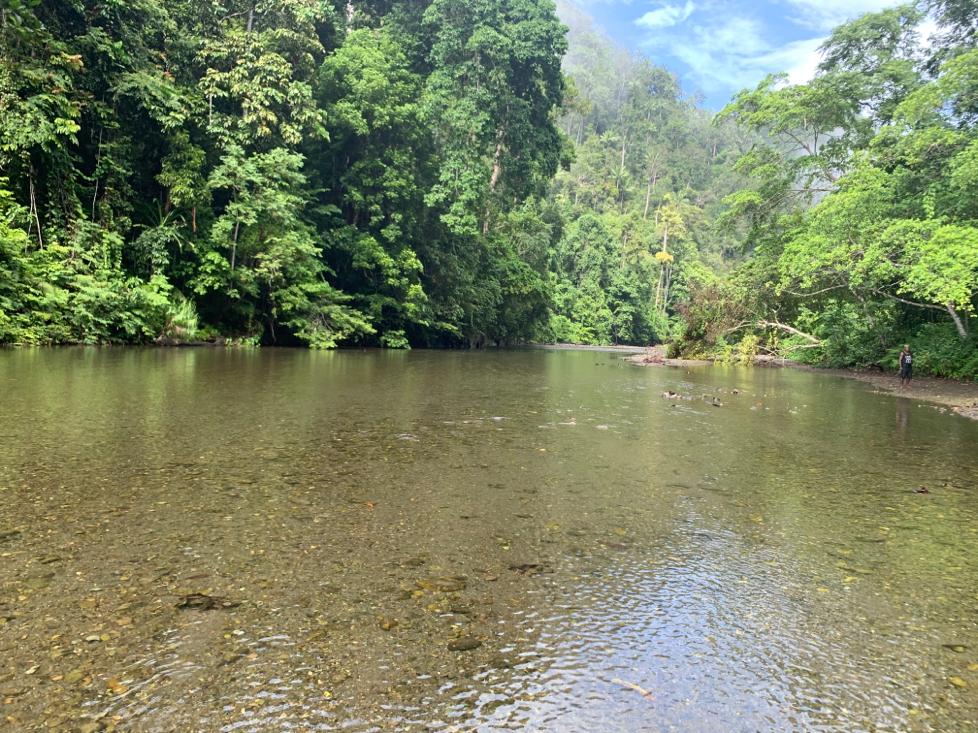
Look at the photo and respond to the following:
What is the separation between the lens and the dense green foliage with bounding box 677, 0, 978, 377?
18.7 m

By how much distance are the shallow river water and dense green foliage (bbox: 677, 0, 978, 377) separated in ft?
46.7

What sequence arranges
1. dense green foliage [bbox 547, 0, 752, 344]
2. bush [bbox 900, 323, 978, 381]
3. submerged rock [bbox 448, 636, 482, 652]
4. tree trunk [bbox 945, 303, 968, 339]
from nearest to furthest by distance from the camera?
submerged rock [bbox 448, 636, 482, 652] < tree trunk [bbox 945, 303, 968, 339] < bush [bbox 900, 323, 978, 381] < dense green foliage [bbox 547, 0, 752, 344]

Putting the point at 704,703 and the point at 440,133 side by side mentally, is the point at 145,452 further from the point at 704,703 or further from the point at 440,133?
the point at 440,133

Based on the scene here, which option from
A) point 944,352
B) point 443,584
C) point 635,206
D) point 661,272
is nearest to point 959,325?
point 944,352

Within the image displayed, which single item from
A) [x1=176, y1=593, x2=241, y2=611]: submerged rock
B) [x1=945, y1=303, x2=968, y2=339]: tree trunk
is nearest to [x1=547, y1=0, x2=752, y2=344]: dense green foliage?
[x1=945, y1=303, x2=968, y2=339]: tree trunk

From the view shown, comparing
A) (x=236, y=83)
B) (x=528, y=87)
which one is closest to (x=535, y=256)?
(x=528, y=87)

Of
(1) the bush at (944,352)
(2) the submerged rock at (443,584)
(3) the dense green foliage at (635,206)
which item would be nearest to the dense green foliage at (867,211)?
(1) the bush at (944,352)

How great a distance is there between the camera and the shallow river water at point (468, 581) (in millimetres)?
2254

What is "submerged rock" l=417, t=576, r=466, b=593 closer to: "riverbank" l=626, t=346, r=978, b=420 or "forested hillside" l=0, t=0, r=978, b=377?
"riverbank" l=626, t=346, r=978, b=420

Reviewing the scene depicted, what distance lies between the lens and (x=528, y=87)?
114 ft

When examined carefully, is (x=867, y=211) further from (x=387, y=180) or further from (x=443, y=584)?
(x=443, y=584)

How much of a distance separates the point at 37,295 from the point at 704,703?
2039 cm

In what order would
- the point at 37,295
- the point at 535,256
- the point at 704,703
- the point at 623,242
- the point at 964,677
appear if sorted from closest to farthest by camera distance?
the point at 704,703, the point at 964,677, the point at 37,295, the point at 535,256, the point at 623,242

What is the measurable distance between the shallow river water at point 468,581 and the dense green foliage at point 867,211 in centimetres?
1424
